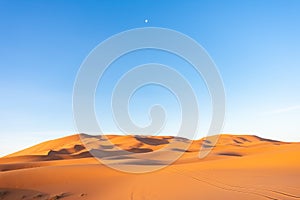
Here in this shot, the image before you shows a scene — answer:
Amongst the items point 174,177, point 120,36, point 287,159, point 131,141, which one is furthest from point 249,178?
point 131,141

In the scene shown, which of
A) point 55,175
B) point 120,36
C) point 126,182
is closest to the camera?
point 126,182

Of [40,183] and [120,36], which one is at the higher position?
[120,36]

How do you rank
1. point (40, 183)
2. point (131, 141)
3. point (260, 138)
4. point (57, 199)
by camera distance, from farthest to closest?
point (260, 138) < point (131, 141) < point (40, 183) < point (57, 199)

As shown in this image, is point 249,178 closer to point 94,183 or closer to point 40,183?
point 94,183

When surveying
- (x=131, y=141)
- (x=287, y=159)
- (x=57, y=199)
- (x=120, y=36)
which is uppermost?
(x=120, y=36)

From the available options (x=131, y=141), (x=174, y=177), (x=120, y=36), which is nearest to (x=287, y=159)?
(x=174, y=177)

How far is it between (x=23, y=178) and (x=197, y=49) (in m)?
11.4

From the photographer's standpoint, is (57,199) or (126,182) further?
(126,182)

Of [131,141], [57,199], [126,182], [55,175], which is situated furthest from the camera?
[131,141]

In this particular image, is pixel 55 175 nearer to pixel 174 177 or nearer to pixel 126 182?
pixel 126 182

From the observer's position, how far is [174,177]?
1278cm

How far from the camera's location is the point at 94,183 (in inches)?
514

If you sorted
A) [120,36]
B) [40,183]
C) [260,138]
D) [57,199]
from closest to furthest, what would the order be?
[57,199], [40,183], [120,36], [260,138]

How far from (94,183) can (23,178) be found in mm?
3761
